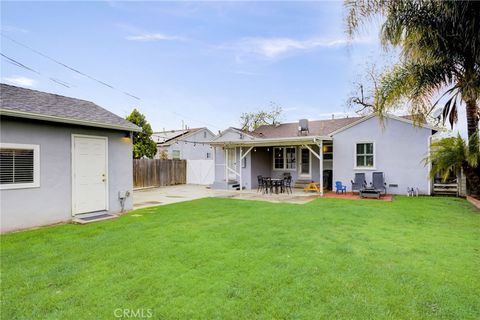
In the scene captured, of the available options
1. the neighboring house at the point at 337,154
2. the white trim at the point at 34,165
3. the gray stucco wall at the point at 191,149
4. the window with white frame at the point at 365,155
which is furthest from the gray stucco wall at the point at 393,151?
the gray stucco wall at the point at 191,149

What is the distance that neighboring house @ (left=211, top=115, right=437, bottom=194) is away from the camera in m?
12.5

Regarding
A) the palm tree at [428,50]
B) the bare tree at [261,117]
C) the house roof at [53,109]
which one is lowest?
the house roof at [53,109]

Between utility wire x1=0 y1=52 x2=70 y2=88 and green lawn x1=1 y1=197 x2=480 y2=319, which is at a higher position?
utility wire x1=0 y1=52 x2=70 y2=88

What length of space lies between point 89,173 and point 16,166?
71.6 inches

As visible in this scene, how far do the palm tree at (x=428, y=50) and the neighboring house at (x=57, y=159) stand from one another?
853cm

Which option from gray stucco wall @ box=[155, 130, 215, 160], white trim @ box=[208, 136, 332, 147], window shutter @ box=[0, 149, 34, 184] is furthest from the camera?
gray stucco wall @ box=[155, 130, 215, 160]

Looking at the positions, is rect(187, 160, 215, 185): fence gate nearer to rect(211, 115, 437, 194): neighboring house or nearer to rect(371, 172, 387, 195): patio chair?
rect(211, 115, 437, 194): neighboring house

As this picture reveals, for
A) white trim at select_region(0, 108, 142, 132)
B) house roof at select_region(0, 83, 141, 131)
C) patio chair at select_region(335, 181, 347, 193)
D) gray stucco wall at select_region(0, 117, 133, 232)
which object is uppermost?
house roof at select_region(0, 83, 141, 131)

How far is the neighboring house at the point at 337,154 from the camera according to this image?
12.5 m

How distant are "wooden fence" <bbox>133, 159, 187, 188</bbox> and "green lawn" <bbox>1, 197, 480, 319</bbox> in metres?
10.5

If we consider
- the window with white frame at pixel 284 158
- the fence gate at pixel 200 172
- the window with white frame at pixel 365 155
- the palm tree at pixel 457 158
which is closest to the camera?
the palm tree at pixel 457 158

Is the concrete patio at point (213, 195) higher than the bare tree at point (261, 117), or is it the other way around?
the bare tree at point (261, 117)

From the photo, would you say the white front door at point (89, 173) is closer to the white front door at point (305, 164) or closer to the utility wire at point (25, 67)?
the utility wire at point (25, 67)

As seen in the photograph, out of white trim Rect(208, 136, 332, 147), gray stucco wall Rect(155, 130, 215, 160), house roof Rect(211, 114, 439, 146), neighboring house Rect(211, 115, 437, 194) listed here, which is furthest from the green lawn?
gray stucco wall Rect(155, 130, 215, 160)
